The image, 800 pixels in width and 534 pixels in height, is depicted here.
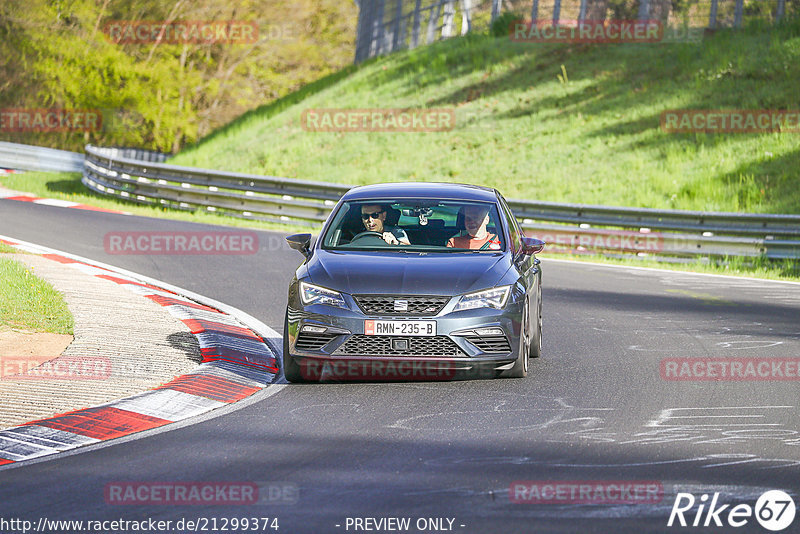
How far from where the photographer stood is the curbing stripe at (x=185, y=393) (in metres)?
6.96

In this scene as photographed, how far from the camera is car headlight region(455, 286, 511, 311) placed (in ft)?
28.8

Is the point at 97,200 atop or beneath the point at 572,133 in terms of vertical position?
beneath

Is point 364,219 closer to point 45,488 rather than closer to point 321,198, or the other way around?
point 45,488

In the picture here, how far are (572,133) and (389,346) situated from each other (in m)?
21.2

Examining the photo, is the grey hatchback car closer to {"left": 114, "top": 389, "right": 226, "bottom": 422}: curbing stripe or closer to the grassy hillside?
{"left": 114, "top": 389, "right": 226, "bottom": 422}: curbing stripe

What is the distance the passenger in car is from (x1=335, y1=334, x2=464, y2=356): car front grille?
1.36 metres

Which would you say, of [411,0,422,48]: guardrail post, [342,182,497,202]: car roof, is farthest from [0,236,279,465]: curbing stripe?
[411,0,422,48]: guardrail post

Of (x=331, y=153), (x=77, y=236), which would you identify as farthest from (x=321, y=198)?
(x=331, y=153)

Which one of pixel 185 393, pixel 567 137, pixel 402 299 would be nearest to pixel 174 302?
pixel 185 393

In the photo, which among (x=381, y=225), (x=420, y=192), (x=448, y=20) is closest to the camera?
(x=381, y=225)

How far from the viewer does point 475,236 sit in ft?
32.4

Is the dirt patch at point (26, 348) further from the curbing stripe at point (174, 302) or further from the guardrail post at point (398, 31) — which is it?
the guardrail post at point (398, 31)

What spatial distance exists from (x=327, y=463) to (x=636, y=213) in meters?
15.1

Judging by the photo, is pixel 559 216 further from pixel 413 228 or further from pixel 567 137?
pixel 413 228
